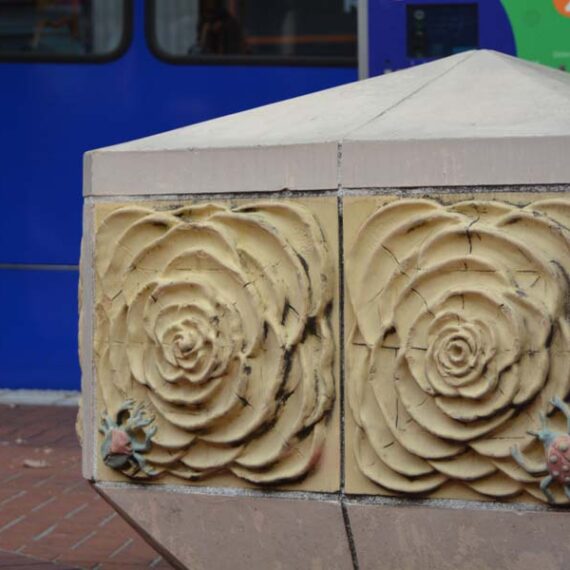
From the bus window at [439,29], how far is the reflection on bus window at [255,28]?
0.86 meters

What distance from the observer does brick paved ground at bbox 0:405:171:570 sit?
4.04m

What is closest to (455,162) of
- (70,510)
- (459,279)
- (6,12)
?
(459,279)

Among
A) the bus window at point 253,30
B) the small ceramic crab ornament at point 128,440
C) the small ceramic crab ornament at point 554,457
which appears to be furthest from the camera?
the bus window at point 253,30

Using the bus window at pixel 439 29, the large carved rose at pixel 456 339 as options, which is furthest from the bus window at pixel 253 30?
the large carved rose at pixel 456 339

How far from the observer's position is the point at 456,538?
8.52ft

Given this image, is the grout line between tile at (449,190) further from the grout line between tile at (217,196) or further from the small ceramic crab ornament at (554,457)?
the small ceramic crab ornament at (554,457)

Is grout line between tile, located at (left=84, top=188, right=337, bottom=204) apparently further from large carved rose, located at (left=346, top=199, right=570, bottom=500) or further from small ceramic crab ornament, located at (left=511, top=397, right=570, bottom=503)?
small ceramic crab ornament, located at (left=511, top=397, right=570, bottom=503)

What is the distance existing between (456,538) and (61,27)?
474cm

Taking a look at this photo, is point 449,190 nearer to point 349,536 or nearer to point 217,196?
point 217,196

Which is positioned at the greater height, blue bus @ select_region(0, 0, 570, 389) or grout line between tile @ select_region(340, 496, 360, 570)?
blue bus @ select_region(0, 0, 570, 389)

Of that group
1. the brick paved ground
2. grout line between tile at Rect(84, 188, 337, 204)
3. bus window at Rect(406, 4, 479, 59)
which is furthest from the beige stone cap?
bus window at Rect(406, 4, 479, 59)

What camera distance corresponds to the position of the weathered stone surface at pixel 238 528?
2.71m

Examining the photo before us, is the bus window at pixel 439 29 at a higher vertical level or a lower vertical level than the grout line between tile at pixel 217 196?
higher

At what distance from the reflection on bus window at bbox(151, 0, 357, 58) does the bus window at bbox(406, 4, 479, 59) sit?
0.86 metres
